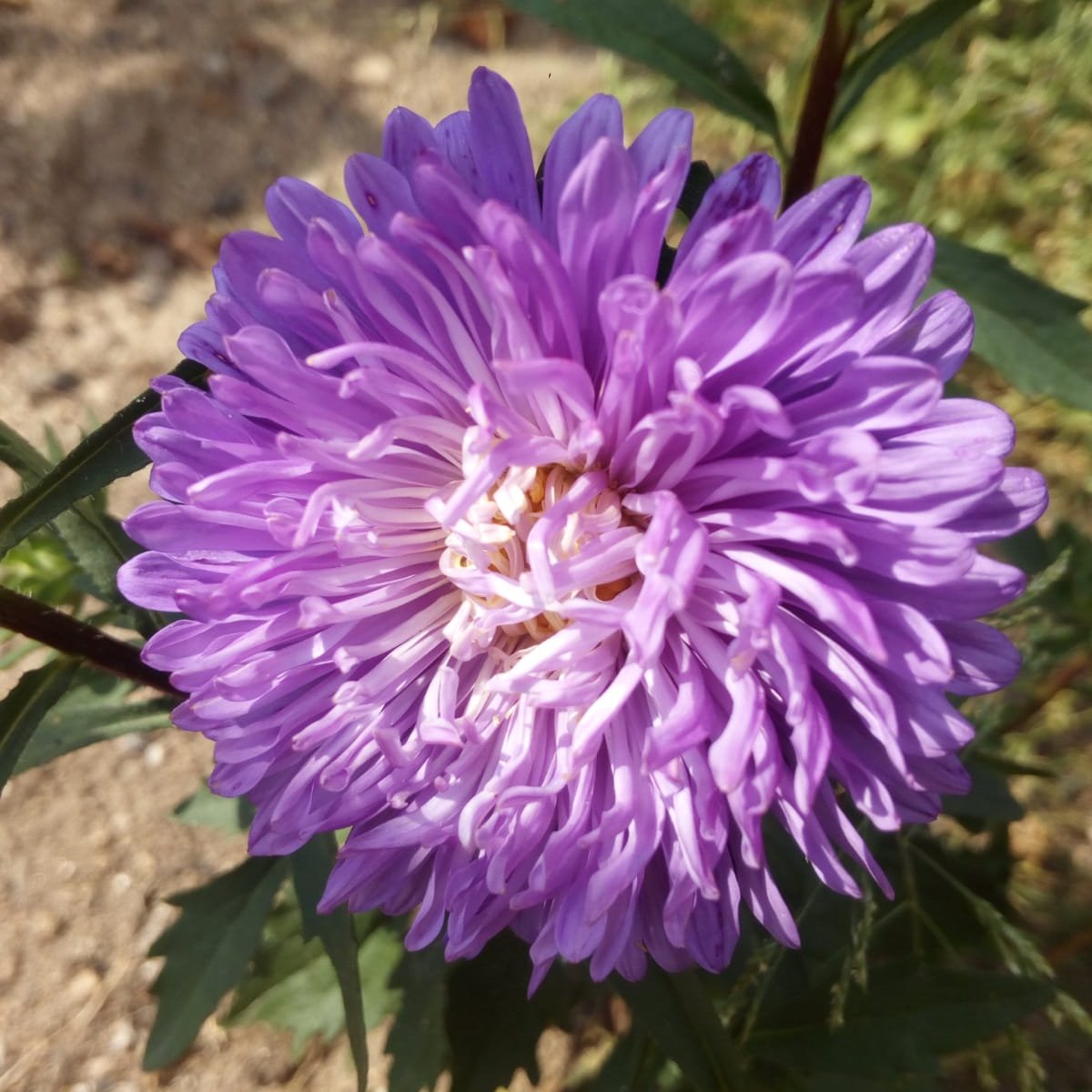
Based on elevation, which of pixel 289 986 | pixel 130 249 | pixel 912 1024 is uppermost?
pixel 130 249

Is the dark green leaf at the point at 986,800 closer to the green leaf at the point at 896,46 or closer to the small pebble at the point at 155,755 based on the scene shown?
the green leaf at the point at 896,46

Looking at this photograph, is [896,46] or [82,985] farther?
[82,985]

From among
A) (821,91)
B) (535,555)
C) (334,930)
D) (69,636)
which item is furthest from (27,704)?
(821,91)

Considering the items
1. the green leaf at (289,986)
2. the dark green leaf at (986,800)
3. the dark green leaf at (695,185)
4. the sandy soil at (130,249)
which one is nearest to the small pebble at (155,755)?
the sandy soil at (130,249)

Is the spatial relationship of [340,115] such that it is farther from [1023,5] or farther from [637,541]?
[637,541]

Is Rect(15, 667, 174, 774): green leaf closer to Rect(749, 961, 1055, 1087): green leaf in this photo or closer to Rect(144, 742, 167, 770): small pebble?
Rect(144, 742, 167, 770): small pebble

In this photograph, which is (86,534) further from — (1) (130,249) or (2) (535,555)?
(1) (130,249)

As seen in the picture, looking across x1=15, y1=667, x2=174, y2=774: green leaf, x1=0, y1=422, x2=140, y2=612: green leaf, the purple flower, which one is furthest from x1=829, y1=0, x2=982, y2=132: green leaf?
x1=15, y1=667, x2=174, y2=774: green leaf
